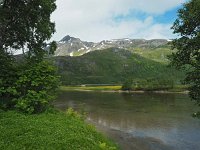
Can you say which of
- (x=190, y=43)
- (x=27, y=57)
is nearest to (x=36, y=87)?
(x=27, y=57)

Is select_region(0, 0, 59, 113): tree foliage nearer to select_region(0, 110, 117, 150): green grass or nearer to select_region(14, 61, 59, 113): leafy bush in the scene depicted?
select_region(14, 61, 59, 113): leafy bush

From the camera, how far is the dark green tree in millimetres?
27719

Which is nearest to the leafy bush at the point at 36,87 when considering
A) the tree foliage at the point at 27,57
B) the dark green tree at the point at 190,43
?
the tree foliage at the point at 27,57

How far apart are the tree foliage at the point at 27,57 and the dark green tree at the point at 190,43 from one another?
12380mm

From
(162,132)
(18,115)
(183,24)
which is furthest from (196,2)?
(162,132)

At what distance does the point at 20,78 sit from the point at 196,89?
1637cm

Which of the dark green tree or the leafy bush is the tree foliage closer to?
the leafy bush

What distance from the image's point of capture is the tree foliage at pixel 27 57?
25.9 m

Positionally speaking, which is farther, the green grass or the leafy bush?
the leafy bush

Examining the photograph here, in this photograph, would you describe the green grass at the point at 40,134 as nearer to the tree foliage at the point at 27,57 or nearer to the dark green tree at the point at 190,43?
the tree foliage at the point at 27,57

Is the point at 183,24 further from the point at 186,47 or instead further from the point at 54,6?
the point at 54,6

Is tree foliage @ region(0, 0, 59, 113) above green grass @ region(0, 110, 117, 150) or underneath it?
above

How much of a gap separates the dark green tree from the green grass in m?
12.3

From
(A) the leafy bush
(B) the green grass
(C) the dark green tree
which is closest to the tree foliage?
(A) the leafy bush
